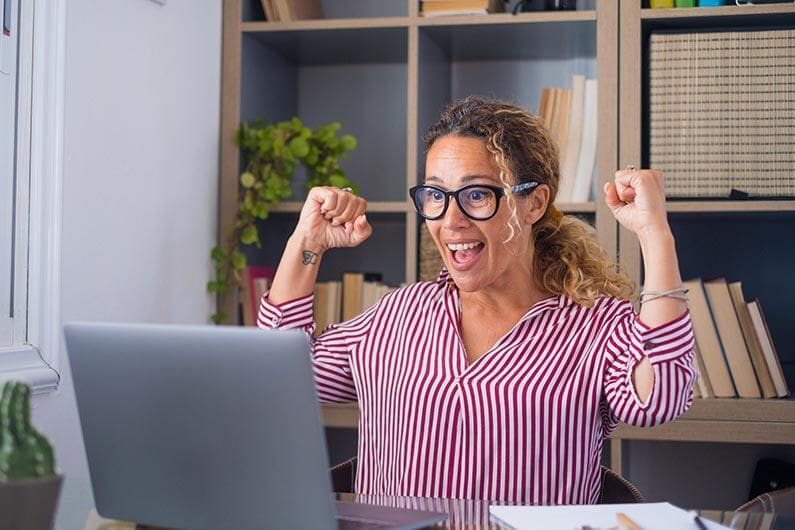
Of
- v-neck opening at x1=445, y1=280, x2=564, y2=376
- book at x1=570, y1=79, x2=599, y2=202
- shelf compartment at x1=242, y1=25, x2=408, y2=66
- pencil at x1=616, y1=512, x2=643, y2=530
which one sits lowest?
pencil at x1=616, y1=512, x2=643, y2=530

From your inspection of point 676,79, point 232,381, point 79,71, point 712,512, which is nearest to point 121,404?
point 232,381

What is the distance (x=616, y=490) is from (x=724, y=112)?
3.88 ft

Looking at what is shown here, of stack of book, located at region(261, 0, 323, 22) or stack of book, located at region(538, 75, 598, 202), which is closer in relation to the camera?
stack of book, located at region(538, 75, 598, 202)

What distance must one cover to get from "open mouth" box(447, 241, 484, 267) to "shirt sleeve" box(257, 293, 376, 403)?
0.23 metres

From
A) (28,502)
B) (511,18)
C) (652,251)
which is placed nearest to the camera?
(28,502)

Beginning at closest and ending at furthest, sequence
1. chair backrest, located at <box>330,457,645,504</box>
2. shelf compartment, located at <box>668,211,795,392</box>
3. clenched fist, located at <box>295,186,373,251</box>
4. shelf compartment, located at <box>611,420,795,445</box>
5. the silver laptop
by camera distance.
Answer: the silver laptop < chair backrest, located at <box>330,457,645,504</box> < clenched fist, located at <box>295,186,373,251</box> < shelf compartment, located at <box>611,420,795,445</box> < shelf compartment, located at <box>668,211,795,392</box>

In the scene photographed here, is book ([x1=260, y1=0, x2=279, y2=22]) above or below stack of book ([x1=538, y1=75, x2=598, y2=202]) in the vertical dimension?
above

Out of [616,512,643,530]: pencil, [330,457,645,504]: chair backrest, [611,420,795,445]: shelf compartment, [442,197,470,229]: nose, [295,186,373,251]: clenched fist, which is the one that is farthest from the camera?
[611,420,795,445]: shelf compartment

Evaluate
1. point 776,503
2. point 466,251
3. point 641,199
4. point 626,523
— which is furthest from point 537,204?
point 626,523

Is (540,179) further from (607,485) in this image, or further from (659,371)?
(607,485)

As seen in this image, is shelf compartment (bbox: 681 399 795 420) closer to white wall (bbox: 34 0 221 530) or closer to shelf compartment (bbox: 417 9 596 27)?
shelf compartment (bbox: 417 9 596 27)

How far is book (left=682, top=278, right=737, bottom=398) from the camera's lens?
2.44 metres

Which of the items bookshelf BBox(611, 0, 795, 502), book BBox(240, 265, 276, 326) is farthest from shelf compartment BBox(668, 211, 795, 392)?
book BBox(240, 265, 276, 326)

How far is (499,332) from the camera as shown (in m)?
1.77
